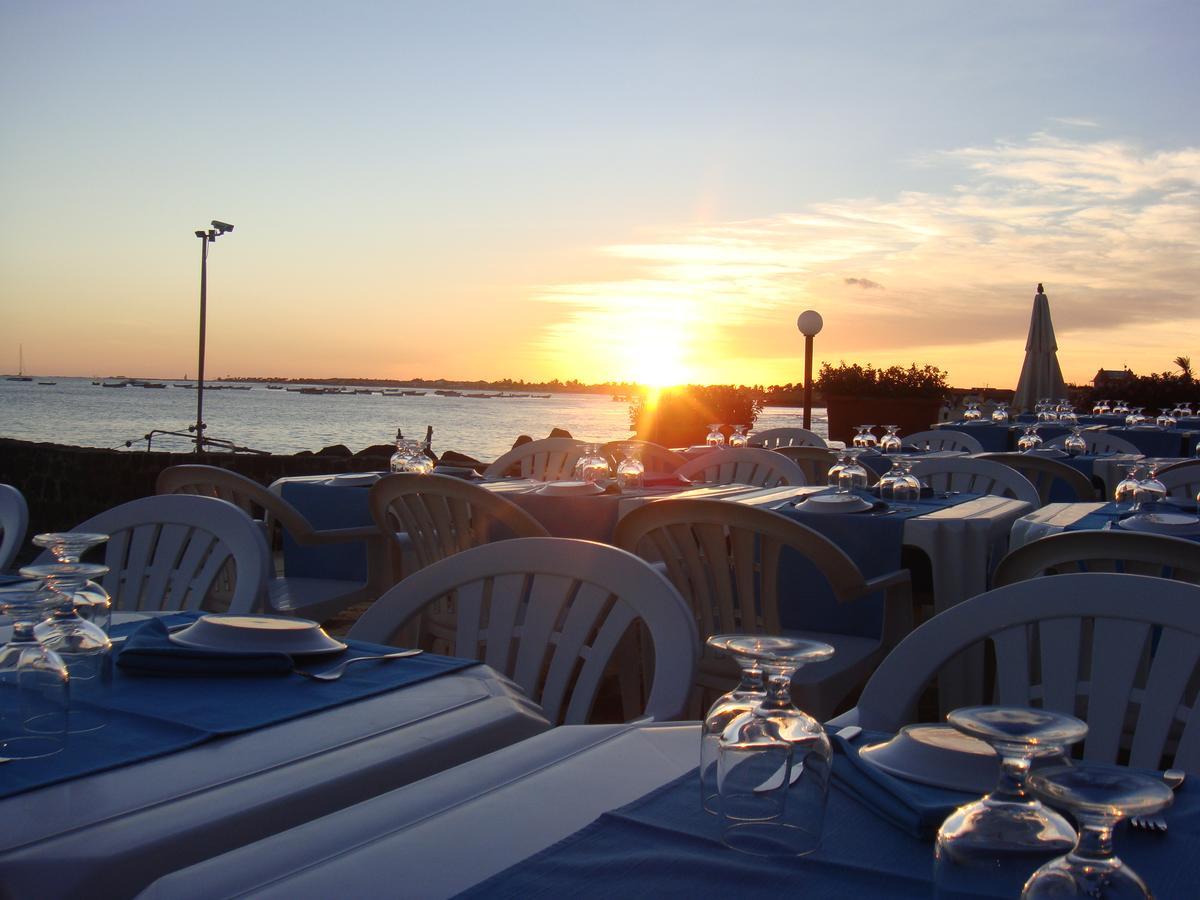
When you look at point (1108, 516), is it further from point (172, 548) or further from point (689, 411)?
point (689, 411)

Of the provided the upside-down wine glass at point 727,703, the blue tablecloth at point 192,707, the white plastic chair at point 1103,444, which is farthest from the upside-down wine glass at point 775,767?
the white plastic chair at point 1103,444

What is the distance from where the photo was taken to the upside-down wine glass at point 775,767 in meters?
0.92

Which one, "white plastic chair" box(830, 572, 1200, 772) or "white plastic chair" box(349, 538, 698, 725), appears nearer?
"white plastic chair" box(830, 572, 1200, 772)

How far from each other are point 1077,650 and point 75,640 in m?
1.37

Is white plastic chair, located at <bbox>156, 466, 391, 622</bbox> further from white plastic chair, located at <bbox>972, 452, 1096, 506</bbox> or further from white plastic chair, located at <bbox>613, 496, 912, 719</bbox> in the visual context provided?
white plastic chair, located at <bbox>972, 452, 1096, 506</bbox>

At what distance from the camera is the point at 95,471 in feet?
36.9

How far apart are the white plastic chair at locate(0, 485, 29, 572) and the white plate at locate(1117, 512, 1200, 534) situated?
10.4ft

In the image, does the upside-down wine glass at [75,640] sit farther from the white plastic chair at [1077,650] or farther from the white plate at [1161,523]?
the white plate at [1161,523]

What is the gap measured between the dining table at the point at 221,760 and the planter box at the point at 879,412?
12.1 m

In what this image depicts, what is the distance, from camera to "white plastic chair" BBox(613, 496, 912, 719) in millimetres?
2959

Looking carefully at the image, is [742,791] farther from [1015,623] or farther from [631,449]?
[631,449]

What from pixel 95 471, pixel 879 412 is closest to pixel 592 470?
pixel 95 471

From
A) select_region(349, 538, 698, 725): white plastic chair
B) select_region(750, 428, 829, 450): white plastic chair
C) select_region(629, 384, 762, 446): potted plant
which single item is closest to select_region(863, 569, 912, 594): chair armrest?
select_region(349, 538, 698, 725): white plastic chair

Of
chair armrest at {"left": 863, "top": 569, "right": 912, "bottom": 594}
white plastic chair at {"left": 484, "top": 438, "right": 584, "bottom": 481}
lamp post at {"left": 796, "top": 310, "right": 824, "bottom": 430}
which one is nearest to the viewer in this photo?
chair armrest at {"left": 863, "top": 569, "right": 912, "bottom": 594}
